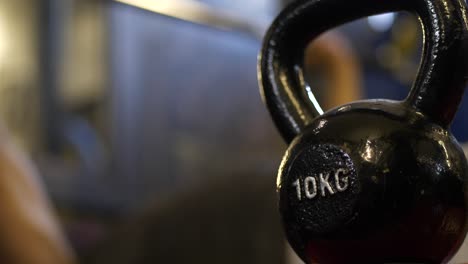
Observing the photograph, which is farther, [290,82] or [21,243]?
[21,243]

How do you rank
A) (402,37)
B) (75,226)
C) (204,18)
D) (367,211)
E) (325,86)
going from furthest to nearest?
(402,37), (204,18), (75,226), (325,86), (367,211)

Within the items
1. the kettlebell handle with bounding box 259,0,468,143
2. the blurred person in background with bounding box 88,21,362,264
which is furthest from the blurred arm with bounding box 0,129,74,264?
the kettlebell handle with bounding box 259,0,468,143

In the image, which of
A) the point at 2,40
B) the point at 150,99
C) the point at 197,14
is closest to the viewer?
the point at 197,14

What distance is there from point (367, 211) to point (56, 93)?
7.23 ft

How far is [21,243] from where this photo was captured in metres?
0.85

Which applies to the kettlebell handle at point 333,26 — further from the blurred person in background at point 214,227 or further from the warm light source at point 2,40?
the warm light source at point 2,40

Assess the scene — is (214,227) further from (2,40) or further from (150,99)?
(2,40)

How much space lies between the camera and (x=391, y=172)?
7.9 inches

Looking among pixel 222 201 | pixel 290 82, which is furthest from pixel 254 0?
pixel 290 82

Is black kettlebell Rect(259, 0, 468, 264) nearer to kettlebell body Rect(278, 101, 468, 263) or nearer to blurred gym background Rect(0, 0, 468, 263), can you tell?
kettlebell body Rect(278, 101, 468, 263)

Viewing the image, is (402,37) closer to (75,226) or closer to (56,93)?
(56,93)

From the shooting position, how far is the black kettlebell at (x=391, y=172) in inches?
7.8

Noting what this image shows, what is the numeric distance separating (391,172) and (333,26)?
65 mm

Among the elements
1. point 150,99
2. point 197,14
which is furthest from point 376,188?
point 150,99
